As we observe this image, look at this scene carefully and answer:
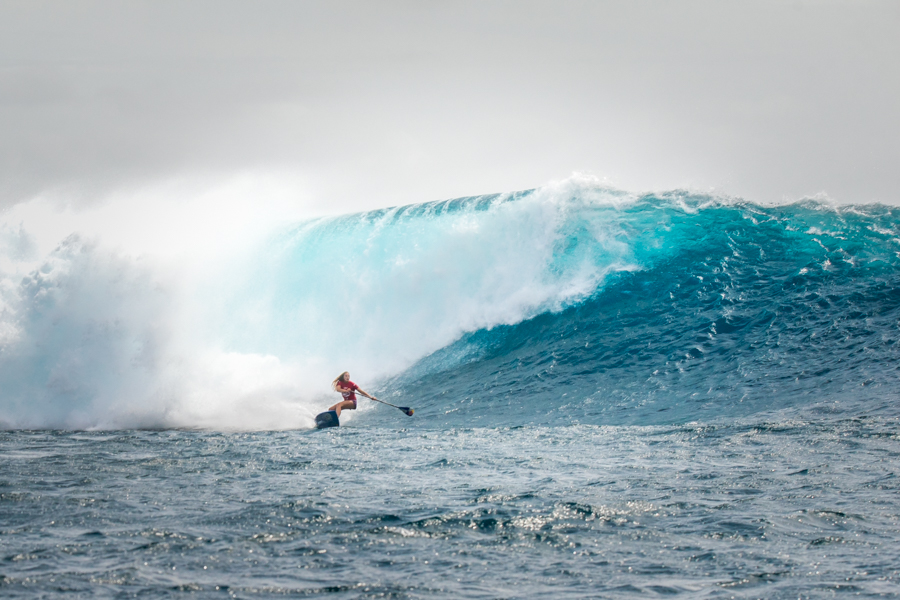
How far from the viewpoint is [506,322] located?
1842cm

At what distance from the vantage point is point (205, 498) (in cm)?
716

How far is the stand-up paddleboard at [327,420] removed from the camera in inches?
534

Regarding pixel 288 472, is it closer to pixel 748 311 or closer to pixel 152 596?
pixel 152 596

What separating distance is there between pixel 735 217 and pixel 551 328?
6.94 meters

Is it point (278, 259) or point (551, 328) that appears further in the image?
point (278, 259)

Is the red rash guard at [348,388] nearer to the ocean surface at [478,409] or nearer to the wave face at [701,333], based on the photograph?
the ocean surface at [478,409]

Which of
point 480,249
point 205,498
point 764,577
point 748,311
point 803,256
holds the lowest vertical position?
point 764,577

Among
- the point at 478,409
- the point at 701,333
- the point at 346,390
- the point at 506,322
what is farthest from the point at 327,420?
the point at 701,333

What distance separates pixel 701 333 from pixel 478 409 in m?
5.28

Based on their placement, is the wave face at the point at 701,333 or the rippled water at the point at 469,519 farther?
the wave face at the point at 701,333

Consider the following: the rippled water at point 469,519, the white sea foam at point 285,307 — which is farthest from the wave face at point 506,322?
the rippled water at point 469,519

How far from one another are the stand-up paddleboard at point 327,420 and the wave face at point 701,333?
1.80 meters

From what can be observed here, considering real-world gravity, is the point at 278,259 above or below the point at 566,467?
above

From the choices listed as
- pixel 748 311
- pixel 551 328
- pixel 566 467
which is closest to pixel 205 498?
pixel 566 467
